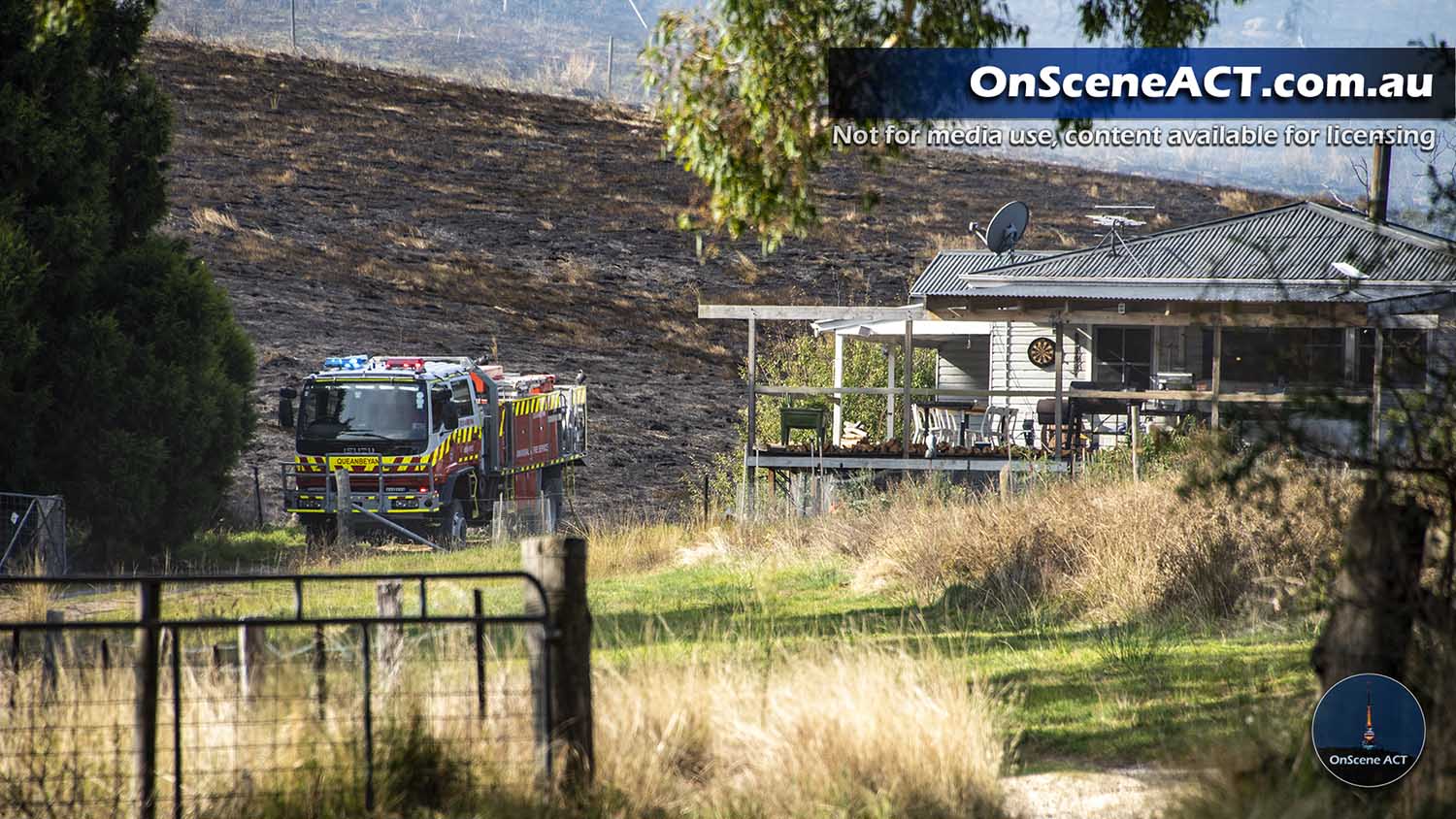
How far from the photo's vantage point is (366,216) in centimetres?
4788

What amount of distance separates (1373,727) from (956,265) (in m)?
23.0

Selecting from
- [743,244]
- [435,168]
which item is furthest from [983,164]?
[435,168]

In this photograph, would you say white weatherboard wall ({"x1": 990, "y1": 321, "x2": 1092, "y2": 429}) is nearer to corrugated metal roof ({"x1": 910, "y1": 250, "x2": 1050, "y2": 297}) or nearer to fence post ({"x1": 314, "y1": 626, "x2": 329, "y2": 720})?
corrugated metal roof ({"x1": 910, "y1": 250, "x2": 1050, "y2": 297})

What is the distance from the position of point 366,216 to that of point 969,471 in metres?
32.7

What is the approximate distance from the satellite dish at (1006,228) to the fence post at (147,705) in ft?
63.4

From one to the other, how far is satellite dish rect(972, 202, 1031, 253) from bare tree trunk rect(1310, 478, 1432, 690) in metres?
18.7

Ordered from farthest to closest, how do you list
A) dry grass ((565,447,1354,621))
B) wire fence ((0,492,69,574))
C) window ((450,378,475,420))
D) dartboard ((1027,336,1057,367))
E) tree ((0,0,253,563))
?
1. dartboard ((1027,336,1057,367))
2. window ((450,378,475,420))
3. tree ((0,0,253,563))
4. wire fence ((0,492,69,574))
5. dry grass ((565,447,1354,621))

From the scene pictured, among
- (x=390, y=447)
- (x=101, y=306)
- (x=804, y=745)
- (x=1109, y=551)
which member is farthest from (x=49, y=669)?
(x=390, y=447)

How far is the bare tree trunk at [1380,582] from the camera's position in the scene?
4781 mm

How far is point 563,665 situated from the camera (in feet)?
17.4

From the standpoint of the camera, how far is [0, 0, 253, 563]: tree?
1661 cm

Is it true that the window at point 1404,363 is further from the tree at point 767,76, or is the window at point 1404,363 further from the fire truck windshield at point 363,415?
the fire truck windshield at point 363,415

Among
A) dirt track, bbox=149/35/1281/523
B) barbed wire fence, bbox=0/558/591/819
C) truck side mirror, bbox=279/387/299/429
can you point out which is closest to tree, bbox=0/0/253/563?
truck side mirror, bbox=279/387/299/429

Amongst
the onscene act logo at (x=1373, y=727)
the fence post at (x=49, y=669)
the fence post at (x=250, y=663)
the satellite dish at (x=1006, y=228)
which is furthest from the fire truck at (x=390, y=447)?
the onscene act logo at (x=1373, y=727)
